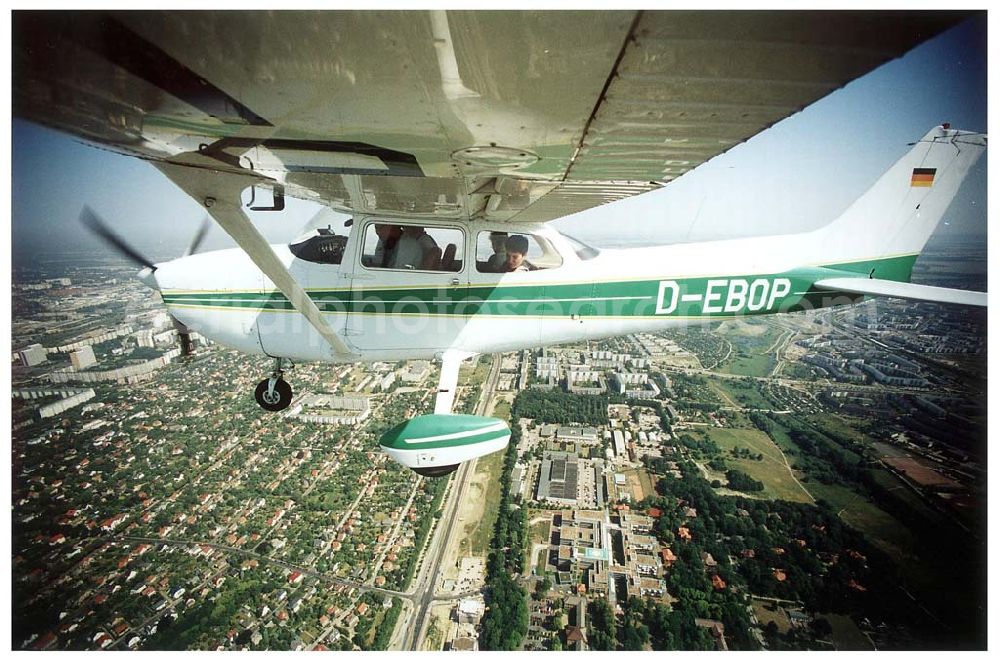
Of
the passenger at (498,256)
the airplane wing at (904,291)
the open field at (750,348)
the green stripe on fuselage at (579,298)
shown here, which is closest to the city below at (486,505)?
the airplane wing at (904,291)

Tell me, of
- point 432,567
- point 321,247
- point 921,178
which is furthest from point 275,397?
point 921,178

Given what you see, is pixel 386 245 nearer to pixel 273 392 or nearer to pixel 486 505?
pixel 273 392

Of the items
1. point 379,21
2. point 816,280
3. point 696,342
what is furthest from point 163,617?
point 696,342

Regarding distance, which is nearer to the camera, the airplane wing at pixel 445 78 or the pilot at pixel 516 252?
the airplane wing at pixel 445 78

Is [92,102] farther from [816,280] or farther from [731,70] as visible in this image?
[816,280]

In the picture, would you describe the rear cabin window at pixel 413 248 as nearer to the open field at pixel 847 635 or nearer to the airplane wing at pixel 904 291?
the airplane wing at pixel 904 291

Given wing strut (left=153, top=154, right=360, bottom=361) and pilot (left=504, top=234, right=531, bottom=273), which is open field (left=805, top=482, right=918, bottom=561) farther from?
wing strut (left=153, top=154, right=360, bottom=361)

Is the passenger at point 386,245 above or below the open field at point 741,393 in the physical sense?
above
